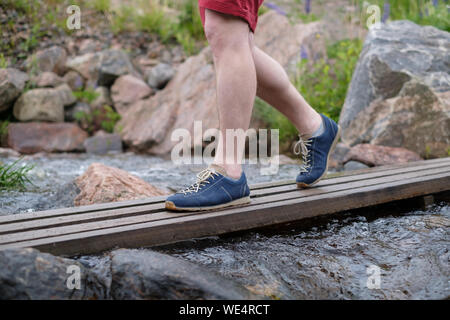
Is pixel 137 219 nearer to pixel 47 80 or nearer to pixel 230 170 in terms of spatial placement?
pixel 230 170

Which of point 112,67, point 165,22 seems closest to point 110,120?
point 112,67

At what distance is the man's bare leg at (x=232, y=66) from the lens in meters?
1.58

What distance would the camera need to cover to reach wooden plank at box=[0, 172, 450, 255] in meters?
1.32

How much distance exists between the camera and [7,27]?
7.42 meters

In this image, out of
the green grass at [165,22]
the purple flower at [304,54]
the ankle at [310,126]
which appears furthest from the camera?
the green grass at [165,22]

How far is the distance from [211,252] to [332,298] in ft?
1.56

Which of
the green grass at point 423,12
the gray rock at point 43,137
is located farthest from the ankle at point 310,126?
the gray rock at point 43,137

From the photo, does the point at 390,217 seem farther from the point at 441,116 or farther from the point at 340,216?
the point at 441,116

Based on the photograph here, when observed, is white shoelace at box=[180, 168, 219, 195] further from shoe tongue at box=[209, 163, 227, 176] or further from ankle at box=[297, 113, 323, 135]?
ankle at box=[297, 113, 323, 135]

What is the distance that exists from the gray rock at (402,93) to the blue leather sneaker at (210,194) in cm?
269

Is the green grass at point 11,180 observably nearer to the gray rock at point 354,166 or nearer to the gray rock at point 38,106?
the gray rock at point 354,166

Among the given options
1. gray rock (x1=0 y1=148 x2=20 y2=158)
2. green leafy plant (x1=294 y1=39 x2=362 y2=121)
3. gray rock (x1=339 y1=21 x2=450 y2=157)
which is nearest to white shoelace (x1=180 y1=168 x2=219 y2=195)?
gray rock (x1=339 y1=21 x2=450 y2=157)

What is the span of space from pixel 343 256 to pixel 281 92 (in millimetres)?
807

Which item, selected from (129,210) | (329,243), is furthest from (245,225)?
(129,210)
